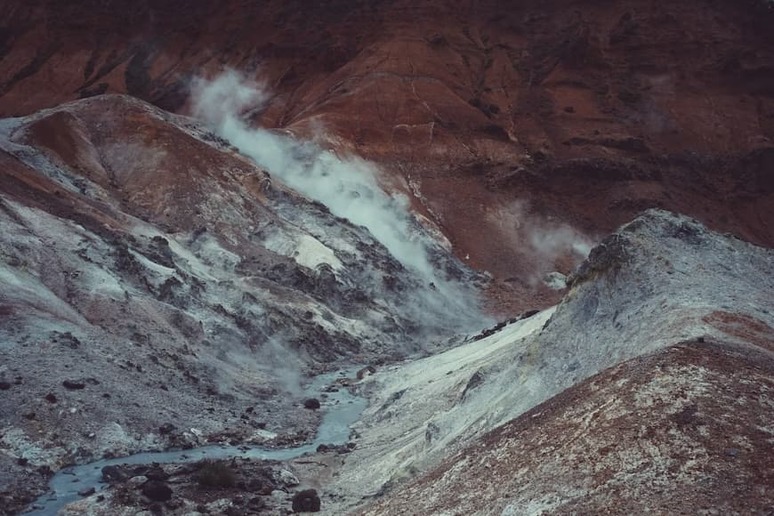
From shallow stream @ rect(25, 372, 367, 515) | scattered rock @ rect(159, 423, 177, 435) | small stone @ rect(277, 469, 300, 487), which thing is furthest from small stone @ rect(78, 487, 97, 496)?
scattered rock @ rect(159, 423, 177, 435)

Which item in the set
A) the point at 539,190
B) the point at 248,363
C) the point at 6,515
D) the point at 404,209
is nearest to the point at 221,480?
the point at 6,515

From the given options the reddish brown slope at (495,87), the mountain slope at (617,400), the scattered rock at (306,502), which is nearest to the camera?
the mountain slope at (617,400)

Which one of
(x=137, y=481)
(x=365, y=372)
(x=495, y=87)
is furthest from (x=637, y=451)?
(x=495, y=87)

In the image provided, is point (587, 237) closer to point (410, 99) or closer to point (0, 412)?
point (410, 99)

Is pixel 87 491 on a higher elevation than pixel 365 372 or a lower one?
lower

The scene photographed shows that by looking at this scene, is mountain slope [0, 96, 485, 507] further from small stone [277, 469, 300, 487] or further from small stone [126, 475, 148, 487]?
small stone [277, 469, 300, 487]

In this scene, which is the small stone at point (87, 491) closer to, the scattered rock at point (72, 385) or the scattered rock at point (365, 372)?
the scattered rock at point (72, 385)

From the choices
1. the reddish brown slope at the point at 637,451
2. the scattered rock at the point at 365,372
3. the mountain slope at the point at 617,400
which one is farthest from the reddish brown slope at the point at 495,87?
the reddish brown slope at the point at 637,451

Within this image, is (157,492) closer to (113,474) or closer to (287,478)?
(113,474)
